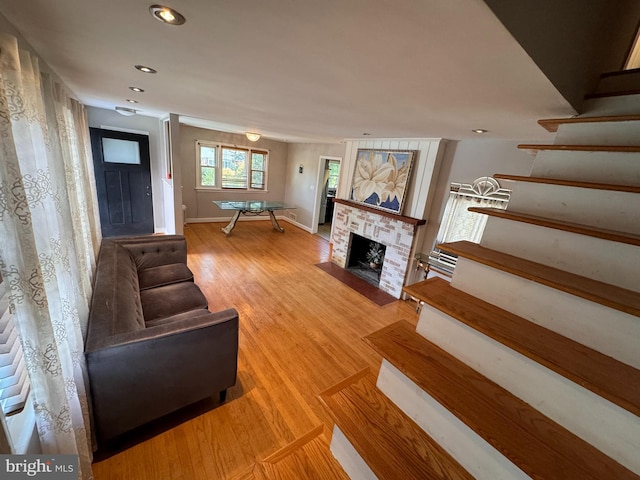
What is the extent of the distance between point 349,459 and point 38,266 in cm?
141

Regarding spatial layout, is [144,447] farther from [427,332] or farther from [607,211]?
[607,211]

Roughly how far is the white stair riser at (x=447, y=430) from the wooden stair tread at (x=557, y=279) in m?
0.53

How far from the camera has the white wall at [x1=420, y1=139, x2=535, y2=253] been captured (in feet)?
8.64

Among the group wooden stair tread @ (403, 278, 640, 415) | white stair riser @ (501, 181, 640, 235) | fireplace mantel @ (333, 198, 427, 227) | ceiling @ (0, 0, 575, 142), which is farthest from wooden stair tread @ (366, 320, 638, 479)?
fireplace mantel @ (333, 198, 427, 227)

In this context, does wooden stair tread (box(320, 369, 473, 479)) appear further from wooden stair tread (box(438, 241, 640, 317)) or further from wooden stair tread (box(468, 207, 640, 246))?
wooden stair tread (box(468, 207, 640, 246))

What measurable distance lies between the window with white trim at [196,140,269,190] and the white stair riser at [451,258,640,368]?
20.7ft

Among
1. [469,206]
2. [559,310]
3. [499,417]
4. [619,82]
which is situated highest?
[619,82]

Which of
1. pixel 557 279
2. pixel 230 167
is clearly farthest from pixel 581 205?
pixel 230 167

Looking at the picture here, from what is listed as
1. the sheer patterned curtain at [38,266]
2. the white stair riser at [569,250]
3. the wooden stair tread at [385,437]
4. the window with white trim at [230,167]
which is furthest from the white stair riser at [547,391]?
the window with white trim at [230,167]

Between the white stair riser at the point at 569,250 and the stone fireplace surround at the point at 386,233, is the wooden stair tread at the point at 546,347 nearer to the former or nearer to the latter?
the white stair riser at the point at 569,250

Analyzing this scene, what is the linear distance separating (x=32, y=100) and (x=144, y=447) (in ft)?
6.36

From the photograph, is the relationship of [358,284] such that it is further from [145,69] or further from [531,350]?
[145,69]

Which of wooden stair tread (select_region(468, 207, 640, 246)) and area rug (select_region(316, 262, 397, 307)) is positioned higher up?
wooden stair tread (select_region(468, 207, 640, 246))

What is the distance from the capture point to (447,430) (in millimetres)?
822
